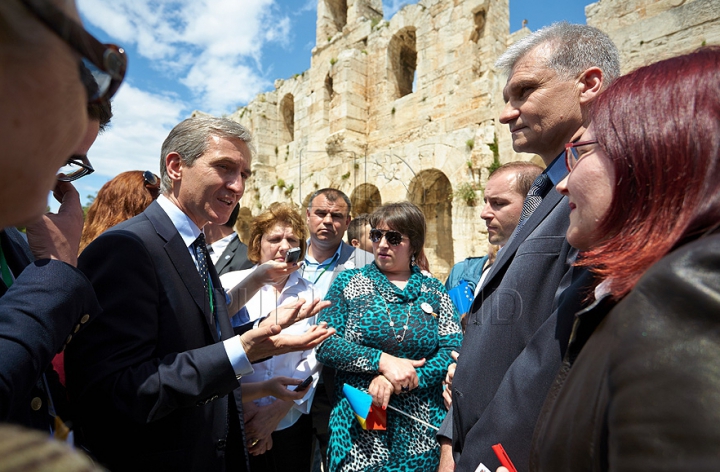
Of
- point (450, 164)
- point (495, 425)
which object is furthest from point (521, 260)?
point (450, 164)

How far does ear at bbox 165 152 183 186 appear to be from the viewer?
7.39ft

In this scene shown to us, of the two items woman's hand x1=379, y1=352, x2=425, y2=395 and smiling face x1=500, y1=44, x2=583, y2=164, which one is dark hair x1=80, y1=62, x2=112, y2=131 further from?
woman's hand x1=379, y1=352, x2=425, y2=395

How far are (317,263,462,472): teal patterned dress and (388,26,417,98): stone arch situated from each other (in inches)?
425

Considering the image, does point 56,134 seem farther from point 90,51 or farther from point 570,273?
point 570,273

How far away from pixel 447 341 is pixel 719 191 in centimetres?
224

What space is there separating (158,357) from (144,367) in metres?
0.14

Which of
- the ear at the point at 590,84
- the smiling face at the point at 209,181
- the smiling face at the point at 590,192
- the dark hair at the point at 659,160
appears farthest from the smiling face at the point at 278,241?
the dark hair at the point at 659,160

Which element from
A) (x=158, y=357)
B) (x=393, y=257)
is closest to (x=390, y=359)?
(x=393, y=257)

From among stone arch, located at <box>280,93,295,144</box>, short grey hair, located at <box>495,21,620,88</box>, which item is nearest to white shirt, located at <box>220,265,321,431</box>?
short grey hair, located at <box>495,21,620,88</box>

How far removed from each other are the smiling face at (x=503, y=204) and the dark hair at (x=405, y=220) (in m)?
0.53

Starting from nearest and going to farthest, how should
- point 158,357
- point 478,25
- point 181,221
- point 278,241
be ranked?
point 158,357
point 181,221
point 278,241
point 478,25

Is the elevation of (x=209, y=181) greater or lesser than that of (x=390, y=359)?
greater

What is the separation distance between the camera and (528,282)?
1672 mm

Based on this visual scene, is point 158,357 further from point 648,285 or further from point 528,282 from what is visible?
point 648,285
